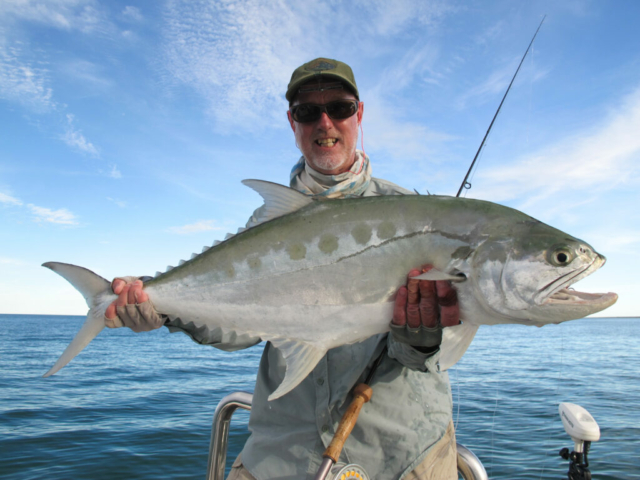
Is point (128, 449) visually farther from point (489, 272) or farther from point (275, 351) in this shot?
point (489, 272)

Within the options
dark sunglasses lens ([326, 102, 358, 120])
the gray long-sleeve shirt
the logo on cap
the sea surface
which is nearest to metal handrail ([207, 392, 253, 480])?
the gray long-sleeve shirt

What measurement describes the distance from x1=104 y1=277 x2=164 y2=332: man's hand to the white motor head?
3202 mm

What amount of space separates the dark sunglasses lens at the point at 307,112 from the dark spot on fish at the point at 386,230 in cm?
149

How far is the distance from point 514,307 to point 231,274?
1.55 m

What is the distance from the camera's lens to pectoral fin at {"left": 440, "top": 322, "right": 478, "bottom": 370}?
2.35 m

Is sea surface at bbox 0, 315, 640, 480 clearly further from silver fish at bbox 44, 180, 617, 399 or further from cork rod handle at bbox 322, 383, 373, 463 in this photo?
silver fish at bbox 44, 180, 617, 399

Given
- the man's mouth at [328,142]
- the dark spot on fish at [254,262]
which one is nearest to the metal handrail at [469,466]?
the dark spot on fish at [254,262]

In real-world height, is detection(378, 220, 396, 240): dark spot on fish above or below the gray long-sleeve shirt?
above

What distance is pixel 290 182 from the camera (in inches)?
145

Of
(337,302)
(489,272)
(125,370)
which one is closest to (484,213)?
(489,272)

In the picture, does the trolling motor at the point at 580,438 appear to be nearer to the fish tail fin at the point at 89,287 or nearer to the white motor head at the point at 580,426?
Answer: the white motor head at the point at 580,426

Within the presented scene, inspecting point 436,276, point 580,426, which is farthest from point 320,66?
point 580,426

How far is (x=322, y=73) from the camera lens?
3.33m

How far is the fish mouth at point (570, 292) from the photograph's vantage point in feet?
6.74
